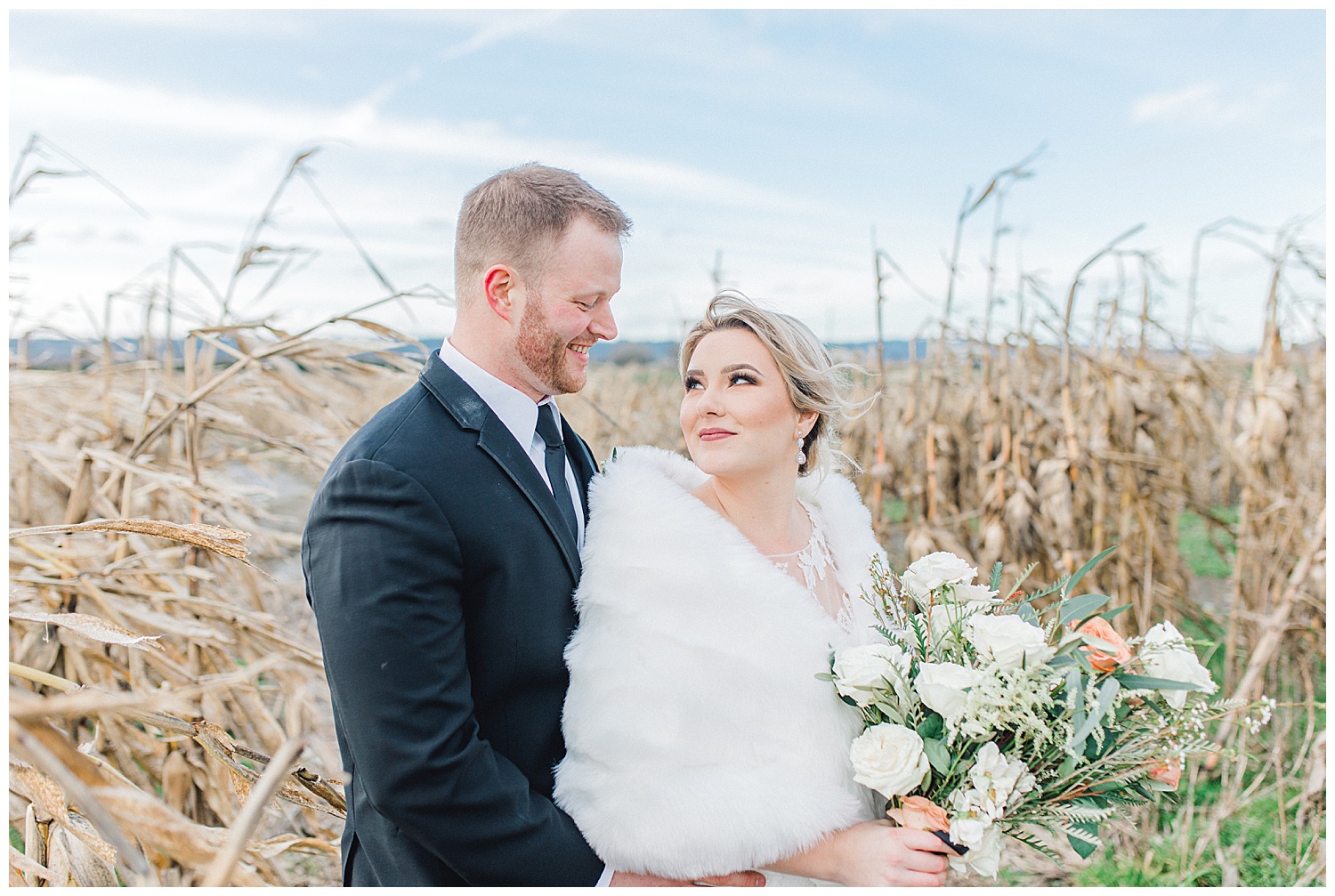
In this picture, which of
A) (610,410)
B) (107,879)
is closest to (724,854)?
(107,879)

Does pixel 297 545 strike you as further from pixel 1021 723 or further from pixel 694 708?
pixel 1021 723

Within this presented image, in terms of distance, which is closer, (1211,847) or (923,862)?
(923,862)

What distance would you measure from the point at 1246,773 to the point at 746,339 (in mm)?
3550

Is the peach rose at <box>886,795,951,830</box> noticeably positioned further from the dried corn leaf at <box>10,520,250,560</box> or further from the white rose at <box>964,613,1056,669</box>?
the dried corn leaf at <box>10,520,250,560</box>

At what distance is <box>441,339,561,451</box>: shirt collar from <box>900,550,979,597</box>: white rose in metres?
0.89

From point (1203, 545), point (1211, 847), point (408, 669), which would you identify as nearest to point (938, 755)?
point (408, 669)

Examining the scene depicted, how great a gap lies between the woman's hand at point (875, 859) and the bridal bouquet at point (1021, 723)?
0.04m

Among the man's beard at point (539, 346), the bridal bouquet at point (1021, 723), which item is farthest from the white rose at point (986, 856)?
the man's beard at point (539, 346)

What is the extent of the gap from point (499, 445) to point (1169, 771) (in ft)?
4.73

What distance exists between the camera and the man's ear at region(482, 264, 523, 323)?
68.8 inches

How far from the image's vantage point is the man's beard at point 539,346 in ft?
5.72

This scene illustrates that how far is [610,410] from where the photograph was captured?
8.25 metres

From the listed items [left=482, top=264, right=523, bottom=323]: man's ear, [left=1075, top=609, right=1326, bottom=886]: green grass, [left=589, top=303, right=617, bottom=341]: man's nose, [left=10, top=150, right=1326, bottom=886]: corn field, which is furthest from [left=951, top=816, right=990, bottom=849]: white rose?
[left=1075, top=609, right=1326, bottom=886]: green grass

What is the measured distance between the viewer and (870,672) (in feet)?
5.19
